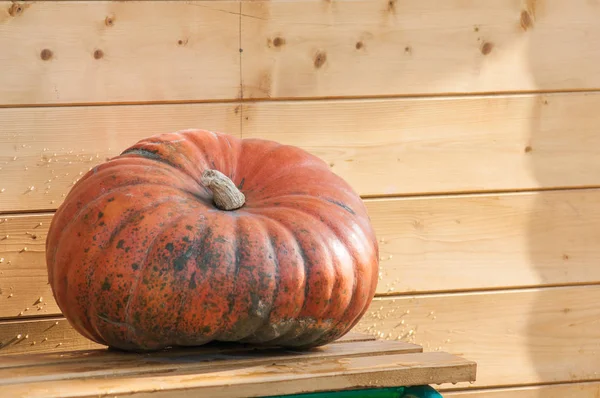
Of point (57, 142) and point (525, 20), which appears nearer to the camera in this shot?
point (57, 142)

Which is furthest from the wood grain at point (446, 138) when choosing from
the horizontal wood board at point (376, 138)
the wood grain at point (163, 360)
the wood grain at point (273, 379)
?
the wood grain at point (273, 379)

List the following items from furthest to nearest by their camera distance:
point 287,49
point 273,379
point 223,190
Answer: point 287,49 < point 223,190 < point 273,379

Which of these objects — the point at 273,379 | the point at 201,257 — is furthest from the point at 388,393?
the point at 201,257

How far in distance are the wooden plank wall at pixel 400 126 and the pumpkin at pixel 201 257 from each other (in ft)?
1.02

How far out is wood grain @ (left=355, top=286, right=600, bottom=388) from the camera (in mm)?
1798

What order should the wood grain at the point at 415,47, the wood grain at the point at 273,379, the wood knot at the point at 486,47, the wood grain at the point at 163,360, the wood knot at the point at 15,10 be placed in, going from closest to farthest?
the wood grain at the point at 273,379 < the wood grain at the point at 163,360 < the wood knot at the point at 15,10 < the wood grain at the point at 415,47 < the wood knot at the point at 486,47

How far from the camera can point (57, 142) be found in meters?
1.61

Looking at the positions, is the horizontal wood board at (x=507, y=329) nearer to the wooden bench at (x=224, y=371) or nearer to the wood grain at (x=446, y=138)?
the wood grain at (x=446, y=138)

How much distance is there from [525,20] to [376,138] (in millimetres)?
426

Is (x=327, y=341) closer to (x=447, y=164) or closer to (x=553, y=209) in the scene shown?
(x=447, y=164)

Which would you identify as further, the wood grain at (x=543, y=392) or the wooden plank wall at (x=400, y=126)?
the wood grain at (x=543, y=392)

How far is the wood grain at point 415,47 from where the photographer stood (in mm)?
1702

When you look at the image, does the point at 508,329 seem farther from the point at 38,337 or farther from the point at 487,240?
the point at 38,337

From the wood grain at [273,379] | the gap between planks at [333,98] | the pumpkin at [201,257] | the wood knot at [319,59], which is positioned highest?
the wood knot at [319,59]
